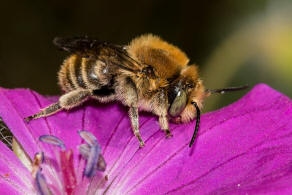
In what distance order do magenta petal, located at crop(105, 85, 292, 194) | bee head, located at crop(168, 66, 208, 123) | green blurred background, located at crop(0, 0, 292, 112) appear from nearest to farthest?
magenta petal, located at crop(105, 85, 292, 194)
bee head, located at crop(168, 66, 208, 123)
green blurred background, located at crop(0, 0, 292, 112)

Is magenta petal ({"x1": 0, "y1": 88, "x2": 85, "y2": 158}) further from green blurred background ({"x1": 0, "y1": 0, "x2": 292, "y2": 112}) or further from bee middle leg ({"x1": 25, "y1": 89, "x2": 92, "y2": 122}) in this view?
green blurred background ({"x1": 0, "y1": 0, "x2": 292, "y2": 112})

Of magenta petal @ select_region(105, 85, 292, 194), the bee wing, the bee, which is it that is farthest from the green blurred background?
the bee wing

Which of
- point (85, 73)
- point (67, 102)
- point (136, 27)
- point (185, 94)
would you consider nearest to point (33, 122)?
point (67, 102)

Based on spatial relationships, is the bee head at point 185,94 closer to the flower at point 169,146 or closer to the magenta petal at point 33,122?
the flower at point 169,146

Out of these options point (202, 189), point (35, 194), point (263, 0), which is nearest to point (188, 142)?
point (202, 189)

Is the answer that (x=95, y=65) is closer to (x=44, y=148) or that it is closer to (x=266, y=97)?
(x=44, y=148)

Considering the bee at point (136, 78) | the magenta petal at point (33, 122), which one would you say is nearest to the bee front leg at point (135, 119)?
the bee at point (136, 78)
